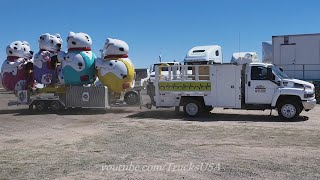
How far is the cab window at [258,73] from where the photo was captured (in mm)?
14477

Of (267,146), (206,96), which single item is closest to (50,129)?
(206,96)

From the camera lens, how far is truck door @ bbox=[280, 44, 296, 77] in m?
22.2

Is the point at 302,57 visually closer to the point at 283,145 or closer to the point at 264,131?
the point at 264,131

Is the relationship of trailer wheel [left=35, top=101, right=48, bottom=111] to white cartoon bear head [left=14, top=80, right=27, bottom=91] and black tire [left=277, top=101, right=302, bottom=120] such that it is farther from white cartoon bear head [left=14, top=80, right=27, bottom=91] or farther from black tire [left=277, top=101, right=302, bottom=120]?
black tire [left=277, top=101, right=302, bottom=120]

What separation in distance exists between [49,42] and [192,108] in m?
8.34

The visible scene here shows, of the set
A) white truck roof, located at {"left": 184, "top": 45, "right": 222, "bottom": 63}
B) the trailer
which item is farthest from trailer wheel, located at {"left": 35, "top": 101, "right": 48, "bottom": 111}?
white truck roof, located at {"left": 184, "top": 45, "right": 222, "bottom": 63}

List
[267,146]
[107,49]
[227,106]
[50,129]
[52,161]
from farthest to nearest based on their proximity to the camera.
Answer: [107,49] → [227,106] → [50,129] → [267,146] → [52,161]

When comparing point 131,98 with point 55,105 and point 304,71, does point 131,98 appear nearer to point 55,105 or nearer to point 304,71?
point 55,105

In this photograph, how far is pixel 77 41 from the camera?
59.2 ft

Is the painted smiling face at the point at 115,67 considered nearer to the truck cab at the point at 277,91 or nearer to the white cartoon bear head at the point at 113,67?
the white cartoon bear head at the point at 113,67

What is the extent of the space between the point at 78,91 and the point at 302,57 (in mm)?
12534

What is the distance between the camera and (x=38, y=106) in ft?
62.4

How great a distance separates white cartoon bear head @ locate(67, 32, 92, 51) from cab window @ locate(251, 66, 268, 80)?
7940mm

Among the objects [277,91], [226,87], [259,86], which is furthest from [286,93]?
[226,87]
